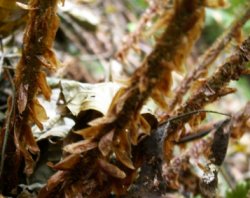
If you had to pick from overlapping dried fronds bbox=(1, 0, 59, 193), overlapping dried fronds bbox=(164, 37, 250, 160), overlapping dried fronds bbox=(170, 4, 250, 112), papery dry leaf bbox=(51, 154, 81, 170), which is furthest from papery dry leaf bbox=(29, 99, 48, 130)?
overlapping dried fronds bbox=(170, 4, 250, 112)

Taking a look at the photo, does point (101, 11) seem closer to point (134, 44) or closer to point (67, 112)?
point (134, 44)

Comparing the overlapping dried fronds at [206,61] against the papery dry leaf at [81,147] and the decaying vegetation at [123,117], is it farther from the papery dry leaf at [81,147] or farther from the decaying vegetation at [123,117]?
the papery dry leaf at [81,147]

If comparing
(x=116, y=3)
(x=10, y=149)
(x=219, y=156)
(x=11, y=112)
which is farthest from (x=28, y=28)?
(x=116, y=3)

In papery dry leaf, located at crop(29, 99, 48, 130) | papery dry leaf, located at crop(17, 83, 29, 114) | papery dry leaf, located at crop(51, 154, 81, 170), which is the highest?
papery dry leaf, located at crop(17, 83, 29, 114)

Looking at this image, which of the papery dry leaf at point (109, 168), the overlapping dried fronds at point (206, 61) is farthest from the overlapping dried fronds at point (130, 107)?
the overlapping dried fronds at point (206, 61)

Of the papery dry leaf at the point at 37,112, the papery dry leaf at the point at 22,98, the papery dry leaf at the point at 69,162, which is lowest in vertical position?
the papery dry leaf at the point at 69,162

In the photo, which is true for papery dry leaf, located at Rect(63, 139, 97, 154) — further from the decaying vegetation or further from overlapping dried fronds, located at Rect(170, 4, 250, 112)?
overlapping dried fronds, located at Rect(170, 4, 250, 112)

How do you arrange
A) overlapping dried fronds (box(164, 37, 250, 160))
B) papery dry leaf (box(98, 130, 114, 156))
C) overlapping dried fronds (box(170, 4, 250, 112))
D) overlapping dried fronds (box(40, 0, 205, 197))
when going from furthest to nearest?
overlapping dried fronds (box(170, 4, 250, 112)), overlapping dried fronds (box(164, 37, 250, 160)), papery dry leaf (box(98, 130, 114, 156)), overlapping dried fronds (box(40, 0, 205, 197))

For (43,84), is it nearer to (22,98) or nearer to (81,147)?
(22,98)

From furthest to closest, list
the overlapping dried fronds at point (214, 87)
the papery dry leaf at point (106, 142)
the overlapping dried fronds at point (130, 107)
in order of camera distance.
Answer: the overlapping dried fronds at point (214, 87), the papery dry leaf at point (106, 142), the overlapping dried fronds at point (130, 107)
